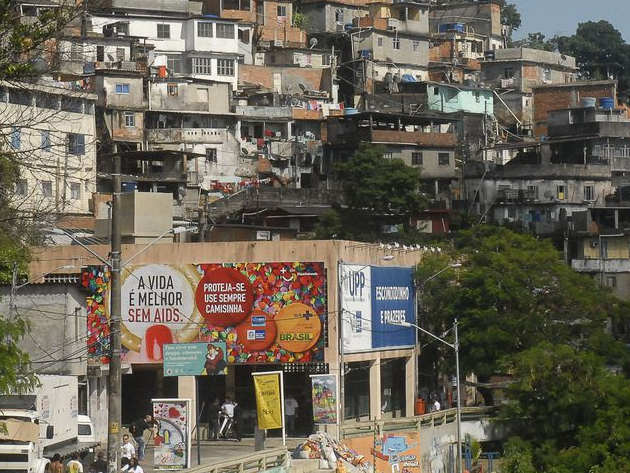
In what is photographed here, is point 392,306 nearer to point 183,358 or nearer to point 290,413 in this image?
point 290,413

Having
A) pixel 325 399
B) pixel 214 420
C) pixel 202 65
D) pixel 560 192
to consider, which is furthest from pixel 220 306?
pixel 202 65

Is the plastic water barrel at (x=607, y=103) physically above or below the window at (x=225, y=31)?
below

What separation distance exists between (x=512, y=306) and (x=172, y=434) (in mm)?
29189

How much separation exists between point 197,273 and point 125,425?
20.1 ft

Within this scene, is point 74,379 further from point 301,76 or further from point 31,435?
point 301,76

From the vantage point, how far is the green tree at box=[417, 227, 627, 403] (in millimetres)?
64750

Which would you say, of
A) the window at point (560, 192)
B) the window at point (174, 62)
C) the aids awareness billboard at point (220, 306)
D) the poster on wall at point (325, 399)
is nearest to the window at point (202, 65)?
the window at point (174, 62)

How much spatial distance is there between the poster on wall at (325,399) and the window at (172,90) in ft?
170

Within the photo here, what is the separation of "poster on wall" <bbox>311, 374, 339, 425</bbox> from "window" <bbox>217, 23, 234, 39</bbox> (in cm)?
6384

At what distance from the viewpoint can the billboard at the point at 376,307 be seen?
6106cm

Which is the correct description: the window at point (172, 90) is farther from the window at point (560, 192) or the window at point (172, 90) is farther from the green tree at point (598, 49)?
the green tree at point (598, 49)

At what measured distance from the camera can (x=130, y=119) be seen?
9725 centimetres

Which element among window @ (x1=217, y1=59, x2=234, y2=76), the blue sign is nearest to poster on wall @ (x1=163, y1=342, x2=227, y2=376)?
the blue sign

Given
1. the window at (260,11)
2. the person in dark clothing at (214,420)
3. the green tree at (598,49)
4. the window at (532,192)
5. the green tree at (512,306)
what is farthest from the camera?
the green tree at (598,49)
